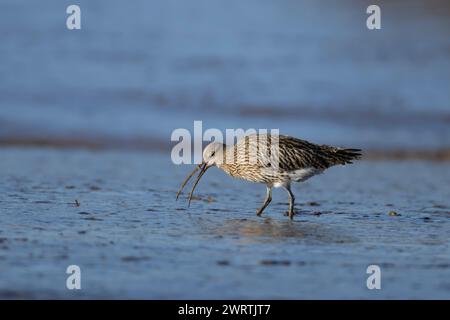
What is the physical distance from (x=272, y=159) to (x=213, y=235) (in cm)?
206

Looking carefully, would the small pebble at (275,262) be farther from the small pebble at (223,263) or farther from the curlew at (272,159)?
the curlew at (272,159)

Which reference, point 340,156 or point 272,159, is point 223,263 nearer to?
Result: point 272,159

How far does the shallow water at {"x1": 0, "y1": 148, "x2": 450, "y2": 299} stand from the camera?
765 cm

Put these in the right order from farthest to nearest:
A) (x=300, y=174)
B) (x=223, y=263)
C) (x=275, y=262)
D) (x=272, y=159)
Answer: (x=300, y=174) < (x=272, y=159) < (x=275, y=262) < (x=223, y=263)

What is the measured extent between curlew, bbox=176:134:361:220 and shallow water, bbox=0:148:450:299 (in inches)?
16.0

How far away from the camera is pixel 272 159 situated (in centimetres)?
1131

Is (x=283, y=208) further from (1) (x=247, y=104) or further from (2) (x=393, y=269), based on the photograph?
(1) (x=247, y=104)

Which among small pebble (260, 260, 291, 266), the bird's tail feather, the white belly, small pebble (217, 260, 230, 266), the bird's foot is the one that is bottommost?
small pebble (260, 260, 291, 266)

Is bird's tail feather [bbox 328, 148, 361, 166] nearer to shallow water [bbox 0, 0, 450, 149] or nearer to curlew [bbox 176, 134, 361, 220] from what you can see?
curlew [bbox 176, 134, 361, 220]

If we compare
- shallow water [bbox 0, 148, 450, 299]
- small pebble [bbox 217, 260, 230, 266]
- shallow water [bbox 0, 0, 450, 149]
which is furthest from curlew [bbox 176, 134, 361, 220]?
shallow water [bbox 0, 0, 450, 149]

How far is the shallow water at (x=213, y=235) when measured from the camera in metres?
7.65

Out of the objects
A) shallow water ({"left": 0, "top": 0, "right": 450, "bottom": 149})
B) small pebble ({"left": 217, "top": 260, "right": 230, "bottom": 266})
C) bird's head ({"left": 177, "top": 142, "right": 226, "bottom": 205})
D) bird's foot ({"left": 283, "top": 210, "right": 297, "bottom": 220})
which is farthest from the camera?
shallow water ({"left": 0, "top": 0, "right": 450, "bottom": 149})

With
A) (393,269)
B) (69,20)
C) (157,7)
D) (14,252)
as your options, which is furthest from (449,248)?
(157,7)

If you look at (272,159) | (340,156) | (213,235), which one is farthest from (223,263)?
(340,156)
